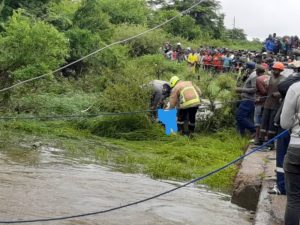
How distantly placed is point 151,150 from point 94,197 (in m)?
3.42

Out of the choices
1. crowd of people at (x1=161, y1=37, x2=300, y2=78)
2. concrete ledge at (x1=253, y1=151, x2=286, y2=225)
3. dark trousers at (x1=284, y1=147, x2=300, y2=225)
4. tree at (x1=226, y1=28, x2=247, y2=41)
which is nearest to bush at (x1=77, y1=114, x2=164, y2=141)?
concrete ledge at (x1=253, y1=151, x2=286, y2=225)

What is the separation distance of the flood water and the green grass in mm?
477

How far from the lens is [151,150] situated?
407 inches

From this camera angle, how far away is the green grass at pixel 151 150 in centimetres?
866

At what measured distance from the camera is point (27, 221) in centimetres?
547

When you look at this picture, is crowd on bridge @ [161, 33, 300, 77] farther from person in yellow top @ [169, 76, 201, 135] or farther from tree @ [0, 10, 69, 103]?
person in yellow top @ [169, 76, 201, 135]

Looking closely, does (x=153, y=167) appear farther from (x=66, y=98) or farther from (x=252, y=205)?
(x=66, y=98)

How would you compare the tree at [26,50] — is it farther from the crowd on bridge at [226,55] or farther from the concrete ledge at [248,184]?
the crowd on bridge at [226,55]

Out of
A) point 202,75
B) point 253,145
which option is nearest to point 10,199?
point 253,145

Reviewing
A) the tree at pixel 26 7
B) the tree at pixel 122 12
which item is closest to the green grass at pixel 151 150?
the tree at pixel 26 7

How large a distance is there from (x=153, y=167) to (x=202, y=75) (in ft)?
18.3

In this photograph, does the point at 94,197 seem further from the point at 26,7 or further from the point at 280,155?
the point at 26,7

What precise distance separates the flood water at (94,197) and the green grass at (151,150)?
0.48 meters

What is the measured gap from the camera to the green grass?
28.4 ft
